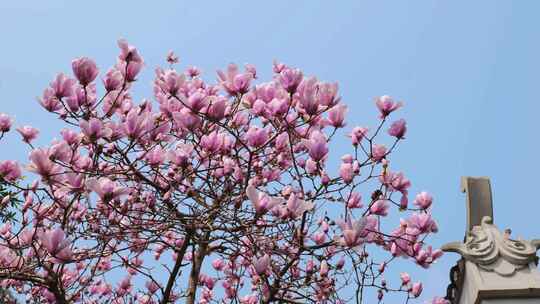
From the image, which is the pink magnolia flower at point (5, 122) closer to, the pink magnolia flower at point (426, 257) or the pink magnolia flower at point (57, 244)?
the pink magnolia flower at point (57, 244)

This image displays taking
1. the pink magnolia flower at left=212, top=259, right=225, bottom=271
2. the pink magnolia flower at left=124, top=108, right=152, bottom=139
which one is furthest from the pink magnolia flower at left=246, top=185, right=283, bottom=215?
the pink magnolia flower at left=212, top=259, right=225, bottom=271

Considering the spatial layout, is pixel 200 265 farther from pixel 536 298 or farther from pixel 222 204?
pixel 536 298

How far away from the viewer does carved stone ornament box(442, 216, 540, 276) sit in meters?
3.21

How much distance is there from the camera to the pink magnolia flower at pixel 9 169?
3869mm

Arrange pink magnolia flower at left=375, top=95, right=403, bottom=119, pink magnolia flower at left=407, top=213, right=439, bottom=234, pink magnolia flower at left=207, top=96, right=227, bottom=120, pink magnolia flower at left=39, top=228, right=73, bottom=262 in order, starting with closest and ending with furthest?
pink magnolia flower at left=39, top=228, right=73, bottom=262
pink magnolia flower at left=207, top=96, right=227, bottom=120
pink magnolia flower at left=407, top=213, right=439, bottom=234
pink magnolia flower at left=375, top=95, right=403, bottom=119

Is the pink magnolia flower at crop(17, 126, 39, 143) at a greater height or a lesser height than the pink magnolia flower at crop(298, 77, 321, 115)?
greater

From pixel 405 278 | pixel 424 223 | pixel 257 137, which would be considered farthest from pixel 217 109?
pixel 405 278

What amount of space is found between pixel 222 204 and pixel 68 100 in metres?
1.26

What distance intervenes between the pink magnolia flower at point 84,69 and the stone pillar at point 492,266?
96.6 inches

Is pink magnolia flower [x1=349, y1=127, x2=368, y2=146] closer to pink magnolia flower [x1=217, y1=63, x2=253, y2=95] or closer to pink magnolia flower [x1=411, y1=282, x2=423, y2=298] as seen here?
pink magnolia flower [x1=217, y1=63, x2=253, y2=95]

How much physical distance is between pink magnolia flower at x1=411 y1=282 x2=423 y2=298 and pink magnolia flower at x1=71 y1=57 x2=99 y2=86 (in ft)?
12.3

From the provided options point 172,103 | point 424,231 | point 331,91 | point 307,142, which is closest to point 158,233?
point 172,103

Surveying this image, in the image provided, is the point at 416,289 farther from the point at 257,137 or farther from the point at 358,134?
the point at 257,137

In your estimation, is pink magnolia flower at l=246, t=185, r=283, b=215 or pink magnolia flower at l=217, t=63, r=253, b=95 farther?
pink magnolia flower at l=217, t=63, r=253, b=95
